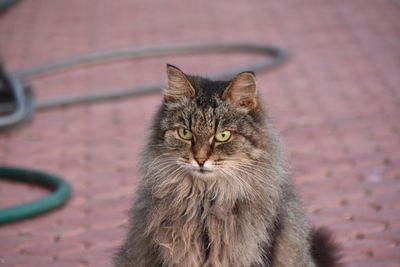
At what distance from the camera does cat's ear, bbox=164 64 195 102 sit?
140 inches

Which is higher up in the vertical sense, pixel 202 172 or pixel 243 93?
pixel 243 93

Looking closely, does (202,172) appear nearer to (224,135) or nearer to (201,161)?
(201,161)

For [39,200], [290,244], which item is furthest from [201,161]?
[39,200]

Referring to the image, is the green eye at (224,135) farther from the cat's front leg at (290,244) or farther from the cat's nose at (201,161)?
the cat's front leg at (290,244)

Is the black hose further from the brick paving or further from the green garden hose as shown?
the green garden hose

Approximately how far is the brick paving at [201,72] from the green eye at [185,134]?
1.28m

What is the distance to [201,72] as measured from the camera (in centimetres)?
853

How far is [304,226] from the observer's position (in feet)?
12.3

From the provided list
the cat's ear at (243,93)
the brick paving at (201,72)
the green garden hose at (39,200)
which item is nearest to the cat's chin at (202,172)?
the cat's ear at (243,93)

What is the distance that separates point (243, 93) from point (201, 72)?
5.03 m

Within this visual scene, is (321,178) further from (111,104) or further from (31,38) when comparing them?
(31,38)

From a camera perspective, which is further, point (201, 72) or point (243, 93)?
point (201, 72)

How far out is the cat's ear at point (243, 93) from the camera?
3.50 meters

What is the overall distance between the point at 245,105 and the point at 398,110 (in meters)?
3.85
